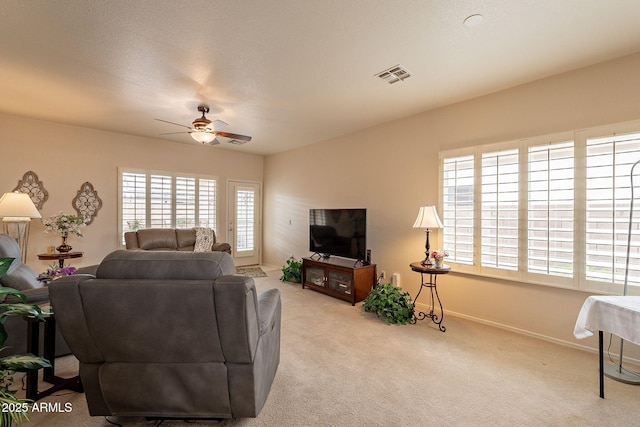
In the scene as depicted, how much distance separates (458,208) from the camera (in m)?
3.65

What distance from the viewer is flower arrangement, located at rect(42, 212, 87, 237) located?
4410 millimetres

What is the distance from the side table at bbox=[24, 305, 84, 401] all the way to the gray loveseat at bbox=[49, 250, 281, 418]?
2.18 feet

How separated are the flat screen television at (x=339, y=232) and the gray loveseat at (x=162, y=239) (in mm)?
1812

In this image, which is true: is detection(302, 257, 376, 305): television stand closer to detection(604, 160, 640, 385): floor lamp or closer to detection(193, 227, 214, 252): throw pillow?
detection(193, 227, 214, 252): throw pillow

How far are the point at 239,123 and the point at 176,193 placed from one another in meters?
2.39

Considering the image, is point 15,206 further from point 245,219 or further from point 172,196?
point 245,219

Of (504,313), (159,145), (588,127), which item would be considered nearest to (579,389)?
(504,313)

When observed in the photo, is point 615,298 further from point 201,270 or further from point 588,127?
point 201,270

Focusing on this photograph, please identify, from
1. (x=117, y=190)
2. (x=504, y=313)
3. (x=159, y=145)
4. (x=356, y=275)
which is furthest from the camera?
(x=159, y=145)

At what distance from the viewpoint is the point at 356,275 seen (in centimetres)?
419

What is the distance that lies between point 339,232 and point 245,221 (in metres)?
3.22

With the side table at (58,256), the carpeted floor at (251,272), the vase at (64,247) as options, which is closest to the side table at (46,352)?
the side table at (58,256)

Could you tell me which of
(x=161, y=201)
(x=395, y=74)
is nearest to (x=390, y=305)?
(x=395, y=74)

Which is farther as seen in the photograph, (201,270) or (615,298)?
(615,298)
